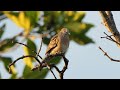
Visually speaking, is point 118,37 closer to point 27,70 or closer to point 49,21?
point 49,21

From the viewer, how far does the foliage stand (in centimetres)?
222

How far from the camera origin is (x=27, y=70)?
2.26 m

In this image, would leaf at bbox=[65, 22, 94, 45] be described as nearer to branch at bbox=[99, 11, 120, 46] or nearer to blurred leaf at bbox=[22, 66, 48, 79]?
blurred leaf at bbox=[22, 66, 48, 79]

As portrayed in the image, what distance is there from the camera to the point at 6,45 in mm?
2189

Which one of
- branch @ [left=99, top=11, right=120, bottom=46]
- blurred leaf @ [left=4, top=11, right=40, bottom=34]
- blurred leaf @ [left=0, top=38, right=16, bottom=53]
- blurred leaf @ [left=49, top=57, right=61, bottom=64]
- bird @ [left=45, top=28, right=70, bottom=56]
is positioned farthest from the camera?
bird @ [left=45, top=28, right=70, bottom=56]

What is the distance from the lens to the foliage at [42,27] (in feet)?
7.29

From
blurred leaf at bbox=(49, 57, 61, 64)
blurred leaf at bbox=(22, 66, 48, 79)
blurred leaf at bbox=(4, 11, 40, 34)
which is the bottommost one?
blurred leaf at bbox=(22, 66, 48, 79)

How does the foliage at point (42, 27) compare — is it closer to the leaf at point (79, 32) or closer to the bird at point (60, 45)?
the leaf at point (79, 32)

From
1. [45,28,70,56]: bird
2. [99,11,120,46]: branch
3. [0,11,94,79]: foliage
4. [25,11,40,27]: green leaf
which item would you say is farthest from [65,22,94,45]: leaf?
[45,28,70,56]: bird
